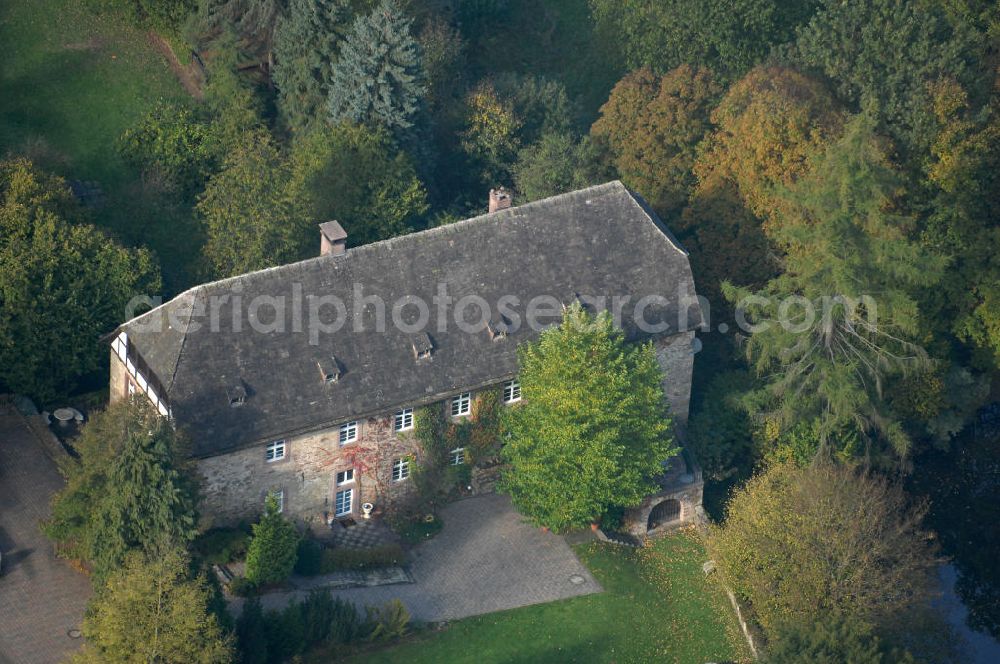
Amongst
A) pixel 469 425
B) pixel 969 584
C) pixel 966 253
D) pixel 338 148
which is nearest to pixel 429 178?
pixel 338 148

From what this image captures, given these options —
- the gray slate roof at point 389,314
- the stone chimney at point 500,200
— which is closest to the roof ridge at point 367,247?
the gray slate roof at point 389,314

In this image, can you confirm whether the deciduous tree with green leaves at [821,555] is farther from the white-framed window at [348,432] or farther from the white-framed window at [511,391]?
the white-framed window at [348,432]

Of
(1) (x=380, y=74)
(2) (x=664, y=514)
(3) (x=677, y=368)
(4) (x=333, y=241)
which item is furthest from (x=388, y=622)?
(1) (x=380, y=74)

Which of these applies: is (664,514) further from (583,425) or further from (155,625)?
(155,625)

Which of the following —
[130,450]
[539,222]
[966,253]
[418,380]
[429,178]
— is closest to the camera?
[130,450]

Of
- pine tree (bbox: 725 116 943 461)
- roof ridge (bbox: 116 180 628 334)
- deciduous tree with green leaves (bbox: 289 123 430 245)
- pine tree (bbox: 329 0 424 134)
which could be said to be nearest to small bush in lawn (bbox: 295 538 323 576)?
roof ridge (bbox: 116 180 628 334)

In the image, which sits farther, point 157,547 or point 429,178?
point 429,178

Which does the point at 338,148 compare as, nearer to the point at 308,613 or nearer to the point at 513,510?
the point at 513,510
